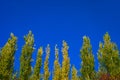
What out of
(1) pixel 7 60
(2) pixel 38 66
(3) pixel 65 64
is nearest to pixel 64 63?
(3) pixel 65 64

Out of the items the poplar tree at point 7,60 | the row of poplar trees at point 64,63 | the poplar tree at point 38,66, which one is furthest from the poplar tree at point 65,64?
the poplar tree at point 7,60

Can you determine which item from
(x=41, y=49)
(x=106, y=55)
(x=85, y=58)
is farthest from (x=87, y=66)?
(x=41, y=49)

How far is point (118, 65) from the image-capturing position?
37438 millimetres

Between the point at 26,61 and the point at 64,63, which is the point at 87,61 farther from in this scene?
the point at 26,61

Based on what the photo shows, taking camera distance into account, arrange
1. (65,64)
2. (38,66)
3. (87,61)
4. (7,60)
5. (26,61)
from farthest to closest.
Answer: (38,66), (87,61), (65,64), (26,61), (7,60)

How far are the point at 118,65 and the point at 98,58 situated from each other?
10.9 feet

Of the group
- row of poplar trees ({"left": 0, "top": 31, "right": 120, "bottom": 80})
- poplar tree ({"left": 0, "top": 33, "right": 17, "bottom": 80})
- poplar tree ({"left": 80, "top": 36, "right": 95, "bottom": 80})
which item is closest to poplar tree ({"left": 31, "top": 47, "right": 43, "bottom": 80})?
row of poplar trees ({"left": 0, "top": 31, "right": 120, "bottom": 80})

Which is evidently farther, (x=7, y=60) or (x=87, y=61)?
(x=87, y=61)

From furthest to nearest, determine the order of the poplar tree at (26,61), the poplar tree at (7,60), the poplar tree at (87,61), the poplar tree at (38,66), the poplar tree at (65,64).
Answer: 1. the poplar tree at (38,66)
2. the poplar tree at (87,61)
3. the poplar tree at (65,64)
4. the poplar tree at (26,61)
5. the poplar tree at (7,60)

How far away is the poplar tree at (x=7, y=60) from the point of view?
2866 centimetres

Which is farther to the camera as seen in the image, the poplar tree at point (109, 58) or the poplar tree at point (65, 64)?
the poplar tree at point (109, 58)

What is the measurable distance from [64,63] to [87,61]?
345 cm

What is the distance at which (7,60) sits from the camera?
29172 mm

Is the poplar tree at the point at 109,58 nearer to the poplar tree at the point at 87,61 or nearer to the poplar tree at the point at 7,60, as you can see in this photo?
the poplar tree at the point at 87,61
